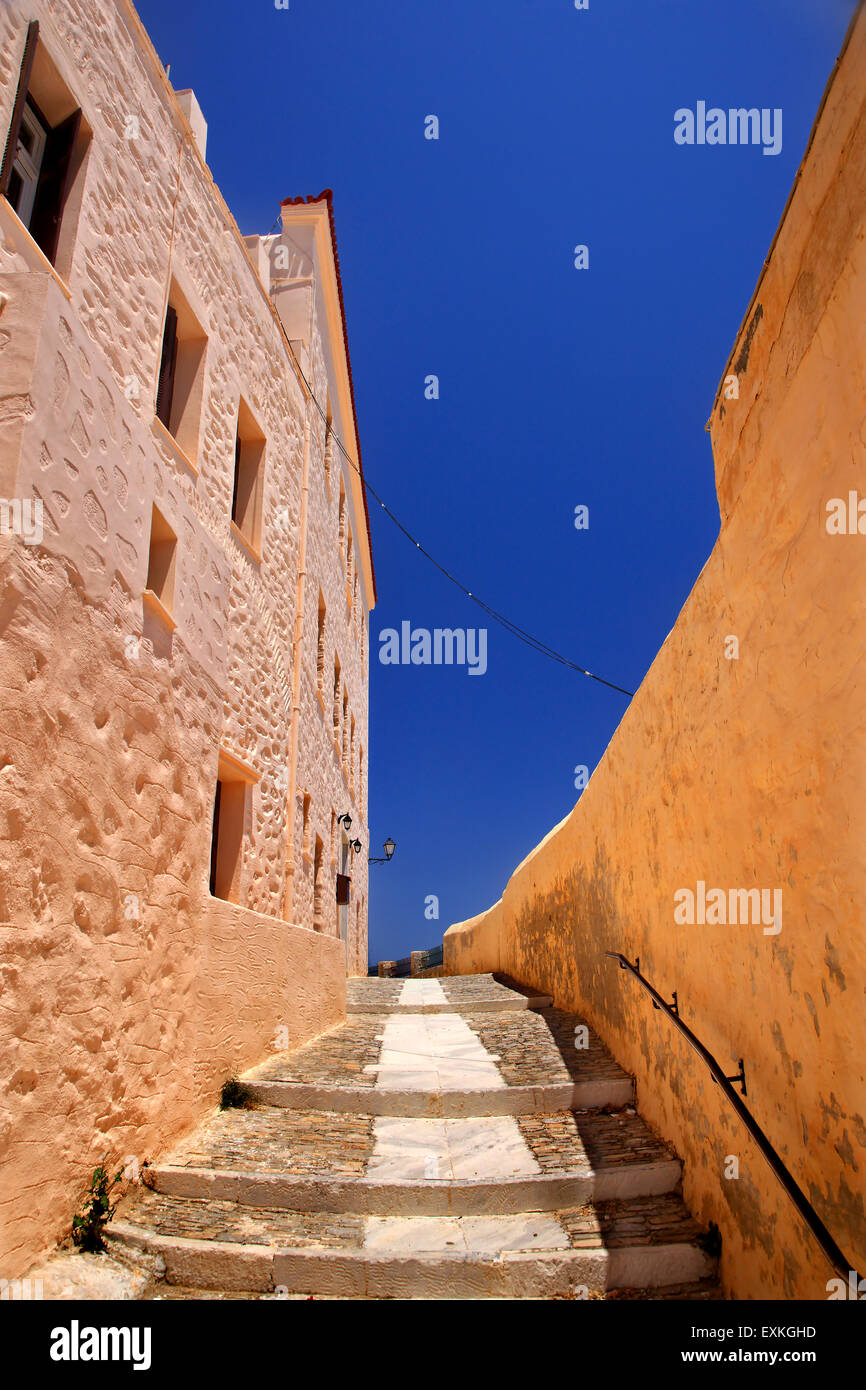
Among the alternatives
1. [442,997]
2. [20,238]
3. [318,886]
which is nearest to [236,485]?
[20,238]

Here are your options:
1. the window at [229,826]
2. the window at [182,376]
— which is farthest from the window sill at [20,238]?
the window at [229,826]

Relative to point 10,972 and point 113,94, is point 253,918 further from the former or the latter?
point 113,94

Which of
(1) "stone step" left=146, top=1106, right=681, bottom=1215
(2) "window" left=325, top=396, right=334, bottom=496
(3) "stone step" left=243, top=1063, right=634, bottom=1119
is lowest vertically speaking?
(1) "stone step" left=146, top=1106, right=681, bottom=1215

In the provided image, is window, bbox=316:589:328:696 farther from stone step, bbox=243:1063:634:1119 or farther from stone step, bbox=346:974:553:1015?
stone step, bbox=243:1063:634:1119

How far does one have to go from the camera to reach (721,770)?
10.7 ft

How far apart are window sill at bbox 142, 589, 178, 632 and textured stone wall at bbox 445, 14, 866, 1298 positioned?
2557 millimetres

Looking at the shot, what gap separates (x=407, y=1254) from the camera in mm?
3010

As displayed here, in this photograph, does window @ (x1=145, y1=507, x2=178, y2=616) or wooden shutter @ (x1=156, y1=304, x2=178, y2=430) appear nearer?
window @ (x1=145, y1=507, x2=178, y2=616)

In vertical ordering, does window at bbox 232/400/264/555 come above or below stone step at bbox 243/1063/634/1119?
above

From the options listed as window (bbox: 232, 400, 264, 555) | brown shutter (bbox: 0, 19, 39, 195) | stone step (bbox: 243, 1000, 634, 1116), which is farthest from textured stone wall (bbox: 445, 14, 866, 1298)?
window (bbox: 232, 400, 264, 555)

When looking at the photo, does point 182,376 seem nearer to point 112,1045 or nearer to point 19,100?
point 19,100

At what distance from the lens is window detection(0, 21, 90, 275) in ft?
13.4

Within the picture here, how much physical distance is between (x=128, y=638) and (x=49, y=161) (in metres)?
2.95

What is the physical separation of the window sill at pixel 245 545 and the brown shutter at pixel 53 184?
2.65 m
